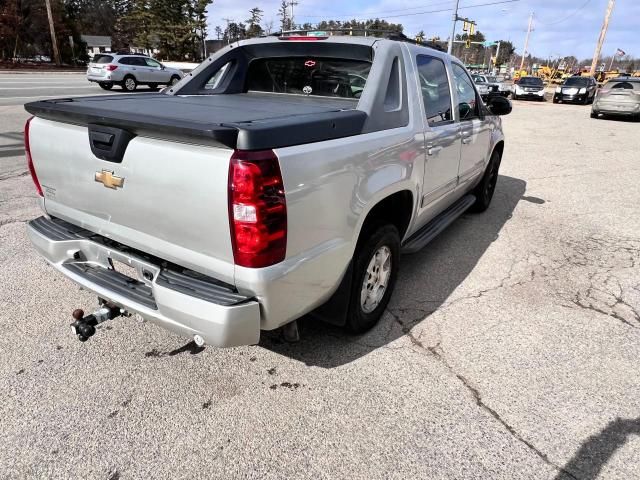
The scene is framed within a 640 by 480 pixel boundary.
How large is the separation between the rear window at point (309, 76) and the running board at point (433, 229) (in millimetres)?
1230

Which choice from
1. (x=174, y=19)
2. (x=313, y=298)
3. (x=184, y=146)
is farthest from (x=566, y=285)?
(x=174, y=19)

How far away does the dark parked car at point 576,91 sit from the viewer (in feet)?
87.2

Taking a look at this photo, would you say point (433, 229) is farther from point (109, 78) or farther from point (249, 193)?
point (109, 78)

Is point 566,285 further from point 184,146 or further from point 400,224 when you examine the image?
point 184,146

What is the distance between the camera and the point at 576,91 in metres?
26.5

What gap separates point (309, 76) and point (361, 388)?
2393 mm

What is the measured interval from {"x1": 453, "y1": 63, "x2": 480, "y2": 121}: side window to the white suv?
19.1 metres

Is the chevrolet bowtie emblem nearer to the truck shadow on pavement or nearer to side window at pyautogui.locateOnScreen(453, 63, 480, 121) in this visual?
the truck shadow on pavement

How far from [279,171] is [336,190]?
1.43ft

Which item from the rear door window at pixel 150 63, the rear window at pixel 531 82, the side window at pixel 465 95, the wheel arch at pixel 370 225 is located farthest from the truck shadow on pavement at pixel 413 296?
the rear window at pixel 531 82

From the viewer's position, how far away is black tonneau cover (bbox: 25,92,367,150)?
1.91 meters

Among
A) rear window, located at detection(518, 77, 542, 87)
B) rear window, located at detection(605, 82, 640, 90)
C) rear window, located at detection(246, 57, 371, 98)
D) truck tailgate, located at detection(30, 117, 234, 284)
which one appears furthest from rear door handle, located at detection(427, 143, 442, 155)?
rear window, located at detection(518, 77, 542, 87)

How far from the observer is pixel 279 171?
1968 millimetres

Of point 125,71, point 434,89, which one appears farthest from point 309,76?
point 125,71
